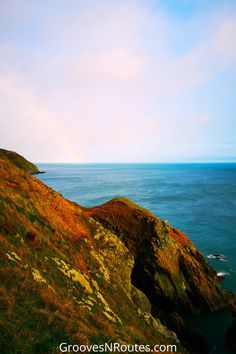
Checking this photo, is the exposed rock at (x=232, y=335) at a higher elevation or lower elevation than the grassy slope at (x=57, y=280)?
lower

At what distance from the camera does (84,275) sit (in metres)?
19.5

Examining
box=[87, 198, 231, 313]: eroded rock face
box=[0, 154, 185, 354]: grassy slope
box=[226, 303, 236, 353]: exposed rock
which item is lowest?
box=[226, 303, 236, 353]: exposed rock

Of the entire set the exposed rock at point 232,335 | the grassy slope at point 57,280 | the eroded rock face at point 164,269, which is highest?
the grassy slope at point 57,280

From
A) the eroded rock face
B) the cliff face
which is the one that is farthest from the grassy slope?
the eroded rock face

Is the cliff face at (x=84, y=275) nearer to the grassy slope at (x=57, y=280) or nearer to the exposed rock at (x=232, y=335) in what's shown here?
the grassy slope at (x=57, y=280)

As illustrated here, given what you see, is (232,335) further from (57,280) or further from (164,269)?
(57,280)

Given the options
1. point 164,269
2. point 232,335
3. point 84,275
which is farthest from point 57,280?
point 232,335

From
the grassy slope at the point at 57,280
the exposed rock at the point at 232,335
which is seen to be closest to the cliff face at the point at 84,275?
the grassy slope at the point at 57,280

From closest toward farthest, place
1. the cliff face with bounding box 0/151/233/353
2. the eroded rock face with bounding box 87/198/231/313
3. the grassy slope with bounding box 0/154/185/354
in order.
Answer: the grassy slope with bounding box 0/154/185/354 < the cliff face with bounding box 0/151/233/353 < the eroded rock face with bounding box 87/198/231/313

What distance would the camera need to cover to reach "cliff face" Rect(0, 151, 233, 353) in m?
10.9

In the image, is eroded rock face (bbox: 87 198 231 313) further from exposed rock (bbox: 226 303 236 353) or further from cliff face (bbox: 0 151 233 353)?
exposed rock (bbox: 226 303 236 353)

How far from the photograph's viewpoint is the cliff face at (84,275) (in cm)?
1091

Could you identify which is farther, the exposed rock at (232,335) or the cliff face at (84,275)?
the exposed rock at (232,335)

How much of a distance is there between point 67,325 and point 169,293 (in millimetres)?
23265
